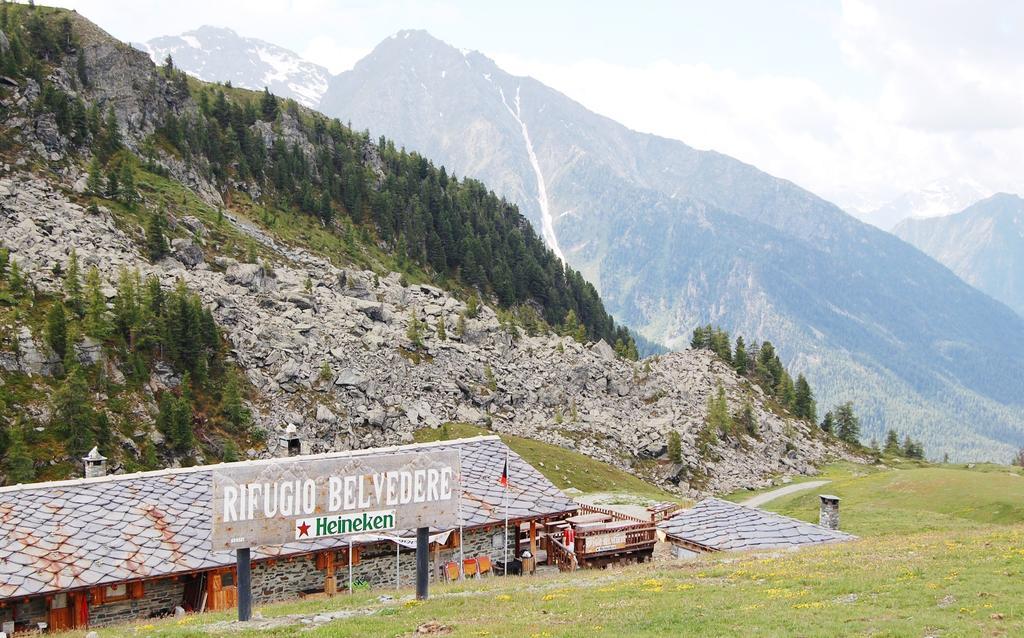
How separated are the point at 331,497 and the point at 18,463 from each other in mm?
44710

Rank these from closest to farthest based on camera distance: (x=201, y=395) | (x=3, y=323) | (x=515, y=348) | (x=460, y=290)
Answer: (x=3, y=323) < (x=201, y=395) < (x=515, y=348) < (x=460, y=290)

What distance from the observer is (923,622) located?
21.2 metres

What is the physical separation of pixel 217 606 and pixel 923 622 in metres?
28.3

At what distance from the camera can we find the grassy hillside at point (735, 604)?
21922 millimetres

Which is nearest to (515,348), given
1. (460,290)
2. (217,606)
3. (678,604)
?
(460,290)

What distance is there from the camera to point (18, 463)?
196ft

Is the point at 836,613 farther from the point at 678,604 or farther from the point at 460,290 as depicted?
the point at 460,290

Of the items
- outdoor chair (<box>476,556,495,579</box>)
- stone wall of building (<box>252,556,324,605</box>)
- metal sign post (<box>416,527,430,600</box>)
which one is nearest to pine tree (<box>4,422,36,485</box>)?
stone wall of building (<box>252,556,324,605</box>)

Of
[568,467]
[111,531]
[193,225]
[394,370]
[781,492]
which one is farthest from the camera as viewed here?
[193,225]

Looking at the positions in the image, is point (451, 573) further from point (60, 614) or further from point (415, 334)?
point (415, 334)

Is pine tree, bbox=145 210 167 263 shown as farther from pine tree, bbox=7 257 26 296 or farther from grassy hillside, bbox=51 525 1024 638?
grassy hillside, bbox=51 525 1024 638

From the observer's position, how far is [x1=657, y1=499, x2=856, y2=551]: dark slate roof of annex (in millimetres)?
43206

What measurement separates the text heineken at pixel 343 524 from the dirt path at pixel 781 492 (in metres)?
65.7

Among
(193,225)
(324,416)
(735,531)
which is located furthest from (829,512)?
(193,225)
